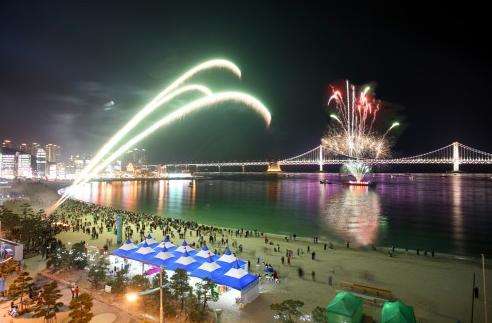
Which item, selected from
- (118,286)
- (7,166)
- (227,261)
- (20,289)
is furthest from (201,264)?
(7,166)

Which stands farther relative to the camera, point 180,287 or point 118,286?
point 118,286

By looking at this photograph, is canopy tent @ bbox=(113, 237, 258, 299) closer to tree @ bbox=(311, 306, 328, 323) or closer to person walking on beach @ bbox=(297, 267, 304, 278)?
tree @ bbox=(311, 306, 328, 323)

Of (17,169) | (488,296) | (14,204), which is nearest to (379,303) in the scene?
(488,296)

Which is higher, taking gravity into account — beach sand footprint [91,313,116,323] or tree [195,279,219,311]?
tree [195,279,219,311]

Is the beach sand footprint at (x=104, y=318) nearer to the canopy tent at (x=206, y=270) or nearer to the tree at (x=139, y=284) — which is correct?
the tree at (x=139, y=284)

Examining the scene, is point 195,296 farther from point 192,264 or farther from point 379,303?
point 379,303

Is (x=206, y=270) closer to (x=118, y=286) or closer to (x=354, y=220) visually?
(x=118, y=286)

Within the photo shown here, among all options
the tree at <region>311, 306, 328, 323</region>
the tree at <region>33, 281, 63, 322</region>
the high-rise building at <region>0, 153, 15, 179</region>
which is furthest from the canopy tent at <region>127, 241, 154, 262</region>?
the high-rise building at <region>0, 153, 15, 179</region>
